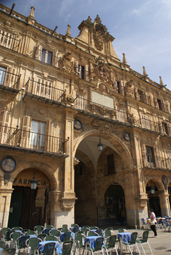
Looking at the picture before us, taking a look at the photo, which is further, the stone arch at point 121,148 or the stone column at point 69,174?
the stone arch at point 121,148

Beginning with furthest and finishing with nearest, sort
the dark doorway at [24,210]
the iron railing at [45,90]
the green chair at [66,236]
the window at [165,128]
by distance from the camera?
the window at [165,128] < the iron railing at [45,90] < the dark doorway at [24,210] < the green chair at [66,236]

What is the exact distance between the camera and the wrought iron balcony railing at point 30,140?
9922mm

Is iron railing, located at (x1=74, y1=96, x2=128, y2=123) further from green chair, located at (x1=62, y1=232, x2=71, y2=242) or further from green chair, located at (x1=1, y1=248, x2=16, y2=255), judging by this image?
green chair, located at (x1=1, y1=248, x2=16, y2=255)

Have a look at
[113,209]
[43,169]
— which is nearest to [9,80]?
[43,169]

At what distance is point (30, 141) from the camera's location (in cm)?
1090

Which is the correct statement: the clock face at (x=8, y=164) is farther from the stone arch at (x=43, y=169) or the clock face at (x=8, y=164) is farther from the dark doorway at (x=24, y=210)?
the dark doorway at (x=24, y=210)

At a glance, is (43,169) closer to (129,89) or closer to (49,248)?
(49,248)

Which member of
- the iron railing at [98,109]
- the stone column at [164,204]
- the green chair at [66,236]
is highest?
the iron railing at [98,109]

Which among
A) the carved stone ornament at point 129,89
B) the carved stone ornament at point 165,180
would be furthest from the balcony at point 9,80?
the carved stone ornament at point 165,180

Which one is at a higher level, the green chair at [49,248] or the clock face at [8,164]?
the clock face at [8,164]

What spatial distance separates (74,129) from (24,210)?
232 inches

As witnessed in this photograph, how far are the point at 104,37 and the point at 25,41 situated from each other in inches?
334

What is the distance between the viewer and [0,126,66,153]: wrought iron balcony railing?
9.92m

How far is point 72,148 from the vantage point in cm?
1200
